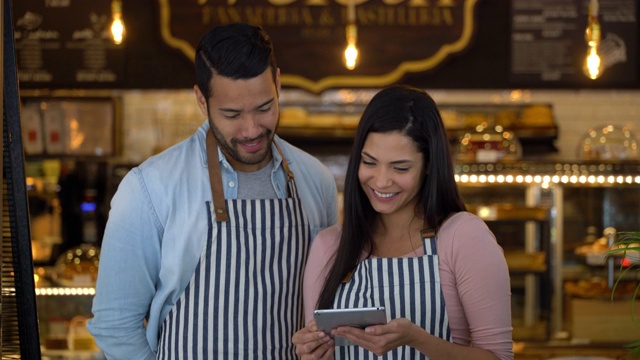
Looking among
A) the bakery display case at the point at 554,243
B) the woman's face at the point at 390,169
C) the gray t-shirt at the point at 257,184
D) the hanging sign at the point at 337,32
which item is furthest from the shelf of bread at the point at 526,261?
the woman's face at the point at 390,169

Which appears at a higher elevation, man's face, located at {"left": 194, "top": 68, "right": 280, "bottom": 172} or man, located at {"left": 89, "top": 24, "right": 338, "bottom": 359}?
man's face, located at {"left": 194, "top": 68, "right": 280, "bottom": 172}

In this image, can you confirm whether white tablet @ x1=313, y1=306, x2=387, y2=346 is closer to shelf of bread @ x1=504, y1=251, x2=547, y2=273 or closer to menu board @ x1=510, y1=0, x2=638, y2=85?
shelf of bread @ x1=504, y1=251, x2=547, y2=273

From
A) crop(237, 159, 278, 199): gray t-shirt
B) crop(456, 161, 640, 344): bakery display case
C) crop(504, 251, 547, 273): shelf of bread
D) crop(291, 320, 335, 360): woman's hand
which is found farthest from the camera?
crop(504, 251, 547, 273): shelf of bread

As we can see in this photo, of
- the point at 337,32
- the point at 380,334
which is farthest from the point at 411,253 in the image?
the point at 337,32

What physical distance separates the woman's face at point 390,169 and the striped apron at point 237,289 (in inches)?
12.5

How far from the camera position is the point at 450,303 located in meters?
2.38

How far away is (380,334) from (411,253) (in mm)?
368

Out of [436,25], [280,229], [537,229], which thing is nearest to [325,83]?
[436,25]

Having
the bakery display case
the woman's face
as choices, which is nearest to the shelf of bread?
the bakery display case

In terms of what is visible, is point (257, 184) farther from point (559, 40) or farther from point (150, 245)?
point (559, 40)

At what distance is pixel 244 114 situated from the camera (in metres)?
2.42

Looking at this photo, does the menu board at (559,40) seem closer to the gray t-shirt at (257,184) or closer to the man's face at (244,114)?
the gray t-shirt at (257,184)

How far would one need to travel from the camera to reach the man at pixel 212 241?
2.45 meters

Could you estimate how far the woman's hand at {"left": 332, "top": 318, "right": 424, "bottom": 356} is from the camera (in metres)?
2.13
